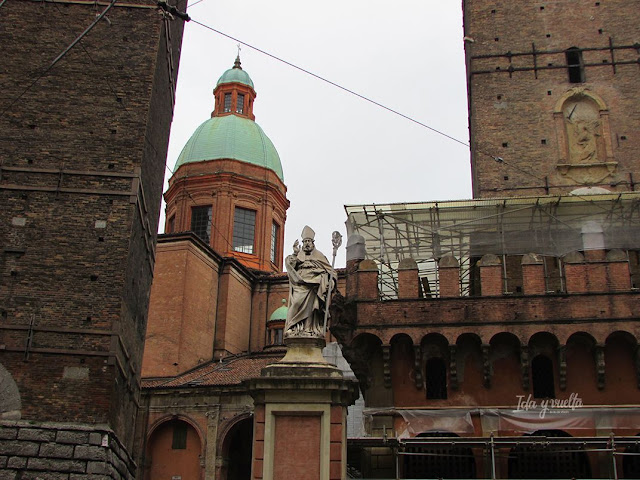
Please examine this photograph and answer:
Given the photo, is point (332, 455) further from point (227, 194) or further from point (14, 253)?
point (227, 194)

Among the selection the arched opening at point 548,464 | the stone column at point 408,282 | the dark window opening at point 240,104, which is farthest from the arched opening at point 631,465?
the dark window opening at point 240,104

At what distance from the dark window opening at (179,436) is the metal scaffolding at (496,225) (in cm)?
1299

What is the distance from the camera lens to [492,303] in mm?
20562

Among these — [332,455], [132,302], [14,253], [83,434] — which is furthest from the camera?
[132,302]

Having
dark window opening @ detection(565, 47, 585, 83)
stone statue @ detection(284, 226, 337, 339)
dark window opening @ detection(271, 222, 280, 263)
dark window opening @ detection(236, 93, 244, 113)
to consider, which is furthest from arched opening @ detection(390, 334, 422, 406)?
dark window opening @ detection(236, 93, 244, 113)

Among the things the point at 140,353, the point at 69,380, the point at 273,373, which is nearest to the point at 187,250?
the point at 140,353

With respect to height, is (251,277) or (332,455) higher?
(251,277)

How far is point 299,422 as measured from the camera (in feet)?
46.8

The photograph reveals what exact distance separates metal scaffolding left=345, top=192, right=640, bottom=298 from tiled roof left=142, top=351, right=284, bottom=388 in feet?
34.4

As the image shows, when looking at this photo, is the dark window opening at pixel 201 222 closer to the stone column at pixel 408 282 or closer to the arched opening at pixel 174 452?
the arched opening at pixel 174 452

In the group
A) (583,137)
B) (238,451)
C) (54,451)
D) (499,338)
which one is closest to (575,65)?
(583,137)

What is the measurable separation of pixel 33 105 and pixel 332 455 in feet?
43.2

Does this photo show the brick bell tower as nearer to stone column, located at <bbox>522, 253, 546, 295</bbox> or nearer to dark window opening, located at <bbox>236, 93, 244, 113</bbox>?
dark window opening, located at <bbox>236, 93, 244, 113</bbox>

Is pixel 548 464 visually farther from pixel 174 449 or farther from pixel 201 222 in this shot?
pixel 201 222
